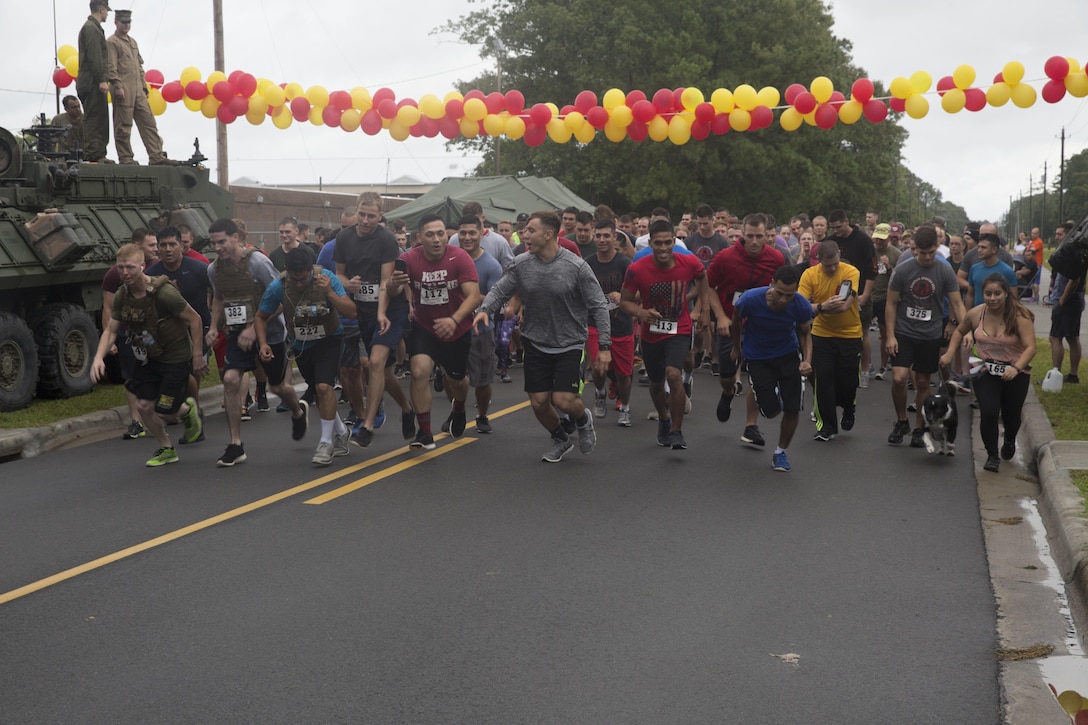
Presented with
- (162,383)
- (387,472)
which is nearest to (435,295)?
(387,472)

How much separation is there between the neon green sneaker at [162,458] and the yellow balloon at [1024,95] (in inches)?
501

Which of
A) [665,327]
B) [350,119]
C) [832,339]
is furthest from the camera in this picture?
[350,119]

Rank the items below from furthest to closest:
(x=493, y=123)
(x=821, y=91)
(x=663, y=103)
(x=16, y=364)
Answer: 1. (x=663, y=103)
2. (x=821, y=91)
3. (x=493, y=123)
4. (x=16, y=364)

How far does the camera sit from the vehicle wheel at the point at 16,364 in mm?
12609

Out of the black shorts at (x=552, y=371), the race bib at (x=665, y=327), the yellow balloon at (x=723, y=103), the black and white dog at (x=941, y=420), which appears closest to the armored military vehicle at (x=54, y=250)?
the black shorts at (x=552, y=371)

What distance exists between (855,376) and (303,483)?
495 cm

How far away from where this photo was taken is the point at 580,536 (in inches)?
295

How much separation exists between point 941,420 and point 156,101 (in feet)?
41.7

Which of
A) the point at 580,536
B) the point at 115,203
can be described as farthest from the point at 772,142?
the point at 580,536

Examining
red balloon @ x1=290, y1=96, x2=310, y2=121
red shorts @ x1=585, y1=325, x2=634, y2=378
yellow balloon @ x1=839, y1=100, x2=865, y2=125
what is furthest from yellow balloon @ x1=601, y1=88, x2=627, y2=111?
red shorts @ x1=585, y1=325, x2=634, y2=378

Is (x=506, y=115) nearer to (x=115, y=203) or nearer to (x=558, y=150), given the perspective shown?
(x=115, y=203)

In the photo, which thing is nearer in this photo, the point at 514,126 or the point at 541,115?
the point at 514,126

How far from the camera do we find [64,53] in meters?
17.7

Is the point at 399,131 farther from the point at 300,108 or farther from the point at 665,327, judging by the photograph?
the point at 665,327
